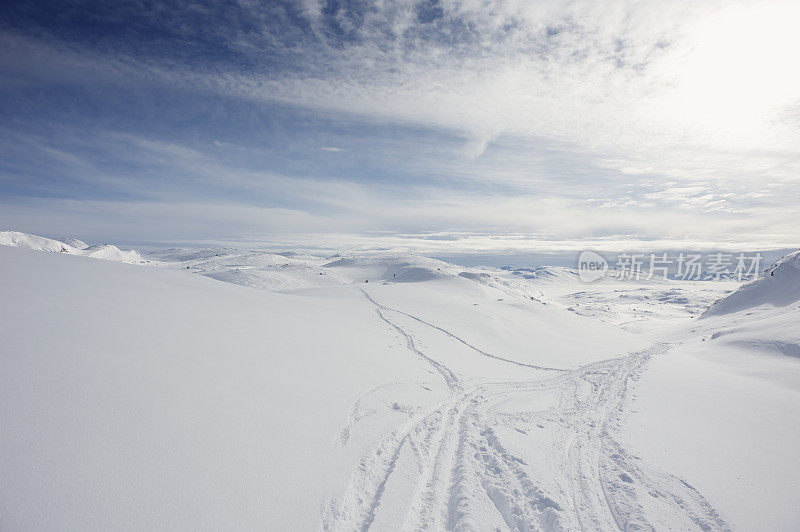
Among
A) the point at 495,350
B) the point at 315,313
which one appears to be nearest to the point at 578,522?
the point at 495,350

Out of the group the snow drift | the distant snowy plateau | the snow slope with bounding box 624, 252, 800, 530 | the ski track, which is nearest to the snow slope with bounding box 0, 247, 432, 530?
the distant snowy plateau

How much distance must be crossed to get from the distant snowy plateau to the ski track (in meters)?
0.05

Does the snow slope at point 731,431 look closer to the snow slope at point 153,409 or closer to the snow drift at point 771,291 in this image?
the snow slope at point 153,409

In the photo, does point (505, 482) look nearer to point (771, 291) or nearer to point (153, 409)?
point (153, 409)

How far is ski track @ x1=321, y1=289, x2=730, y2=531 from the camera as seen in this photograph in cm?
672

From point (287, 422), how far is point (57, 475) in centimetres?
439

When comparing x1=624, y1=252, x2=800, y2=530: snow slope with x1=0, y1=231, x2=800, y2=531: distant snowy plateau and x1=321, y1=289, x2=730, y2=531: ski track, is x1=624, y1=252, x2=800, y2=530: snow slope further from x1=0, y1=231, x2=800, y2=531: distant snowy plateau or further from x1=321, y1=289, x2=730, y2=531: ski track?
x1=321, y1=289, x2=730, y2=531: ski track

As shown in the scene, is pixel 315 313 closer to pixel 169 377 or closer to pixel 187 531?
pixel 169 377

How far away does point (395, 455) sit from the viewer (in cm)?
850

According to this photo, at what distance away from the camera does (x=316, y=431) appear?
29.0 feet

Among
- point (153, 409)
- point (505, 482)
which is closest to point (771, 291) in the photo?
point (505, 482)

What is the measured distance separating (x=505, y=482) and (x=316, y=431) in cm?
477

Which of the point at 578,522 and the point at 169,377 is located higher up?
the point at 169,377

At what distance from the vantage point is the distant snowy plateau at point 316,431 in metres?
5.78
